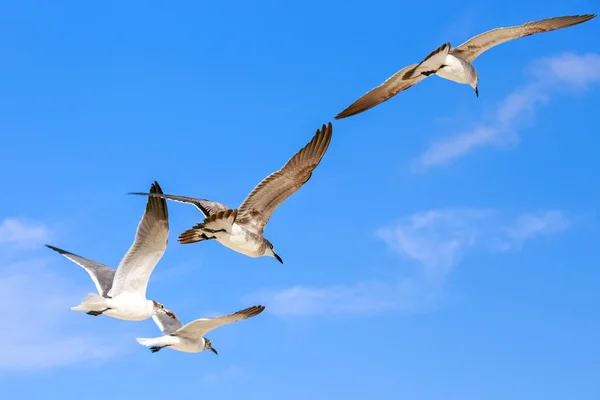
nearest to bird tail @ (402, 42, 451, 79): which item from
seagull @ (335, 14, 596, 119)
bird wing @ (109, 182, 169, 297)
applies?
seagull @ (335, 14, 596, 119)

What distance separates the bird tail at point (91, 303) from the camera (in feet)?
48.3

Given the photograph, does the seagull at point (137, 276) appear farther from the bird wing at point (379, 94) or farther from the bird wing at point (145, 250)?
the bird wing at point (379, 94)

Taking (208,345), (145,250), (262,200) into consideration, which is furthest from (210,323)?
(208,345)

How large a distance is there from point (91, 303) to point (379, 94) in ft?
22.0

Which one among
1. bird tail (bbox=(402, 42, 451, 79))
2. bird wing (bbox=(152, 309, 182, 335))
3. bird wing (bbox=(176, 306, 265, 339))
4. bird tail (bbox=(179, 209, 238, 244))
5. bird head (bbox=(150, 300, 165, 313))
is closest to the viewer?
bird tail (bbox=(179, 209, 238, 244))

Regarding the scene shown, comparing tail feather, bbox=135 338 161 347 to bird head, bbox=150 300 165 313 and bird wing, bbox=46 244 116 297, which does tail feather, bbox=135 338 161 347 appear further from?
bird wing, bbox=46 244 116 297

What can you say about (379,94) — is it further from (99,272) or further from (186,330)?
(99,272)

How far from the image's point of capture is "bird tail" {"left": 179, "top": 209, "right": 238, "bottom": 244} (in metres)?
13.0

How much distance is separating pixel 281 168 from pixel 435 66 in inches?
149

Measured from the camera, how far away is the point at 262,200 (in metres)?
14.3

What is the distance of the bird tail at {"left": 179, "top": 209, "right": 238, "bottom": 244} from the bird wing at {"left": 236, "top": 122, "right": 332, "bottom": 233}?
27.2 inches

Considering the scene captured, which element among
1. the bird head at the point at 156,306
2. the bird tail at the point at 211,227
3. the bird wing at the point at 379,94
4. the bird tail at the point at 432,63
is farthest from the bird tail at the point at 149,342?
the bird tail at the point at 432,63

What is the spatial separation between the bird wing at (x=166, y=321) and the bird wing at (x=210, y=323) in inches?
24.6

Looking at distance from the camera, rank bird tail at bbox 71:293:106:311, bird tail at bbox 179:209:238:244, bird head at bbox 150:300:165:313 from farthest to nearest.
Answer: bird head at bbox 150:300:165:313 → bird tail at bbox 71:293:106:311 → bird tail at bbox 179:209:238:244
